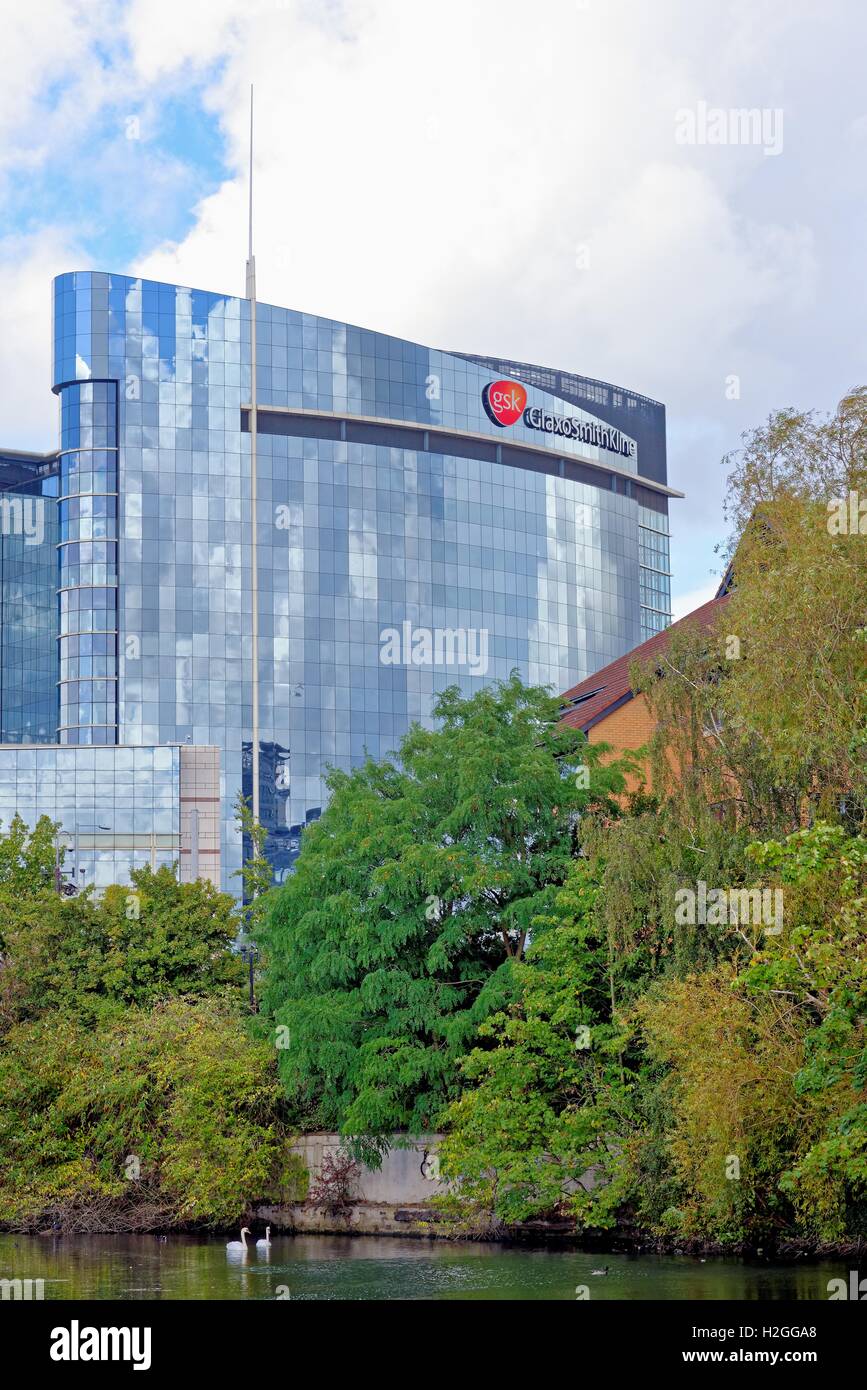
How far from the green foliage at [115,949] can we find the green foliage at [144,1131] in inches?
117

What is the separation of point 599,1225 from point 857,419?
17.4 m

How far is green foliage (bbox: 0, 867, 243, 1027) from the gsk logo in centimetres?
9363

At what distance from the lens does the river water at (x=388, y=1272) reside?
93.5ft

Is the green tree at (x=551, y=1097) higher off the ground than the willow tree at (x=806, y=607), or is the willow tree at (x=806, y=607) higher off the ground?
the willow tree at (x=806, y=607)

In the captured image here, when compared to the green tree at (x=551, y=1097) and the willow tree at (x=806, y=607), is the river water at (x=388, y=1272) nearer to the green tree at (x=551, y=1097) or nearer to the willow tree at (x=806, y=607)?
the green tree at (x=551, y=1097)

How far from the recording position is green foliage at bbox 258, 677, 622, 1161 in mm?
40219

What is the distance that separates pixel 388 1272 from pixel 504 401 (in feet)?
374

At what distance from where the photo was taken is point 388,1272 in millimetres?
32719

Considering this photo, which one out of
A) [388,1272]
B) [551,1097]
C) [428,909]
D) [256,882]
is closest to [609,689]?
[256,882]

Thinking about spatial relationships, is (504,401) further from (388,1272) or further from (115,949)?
(388,1272)

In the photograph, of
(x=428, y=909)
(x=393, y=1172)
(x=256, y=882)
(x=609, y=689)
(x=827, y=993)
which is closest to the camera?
(x=827, y=993)

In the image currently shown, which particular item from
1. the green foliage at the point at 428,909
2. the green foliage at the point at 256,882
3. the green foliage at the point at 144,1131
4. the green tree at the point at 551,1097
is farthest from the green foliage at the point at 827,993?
the green foliage at the point at 256,882

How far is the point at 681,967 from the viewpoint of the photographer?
33.4 m

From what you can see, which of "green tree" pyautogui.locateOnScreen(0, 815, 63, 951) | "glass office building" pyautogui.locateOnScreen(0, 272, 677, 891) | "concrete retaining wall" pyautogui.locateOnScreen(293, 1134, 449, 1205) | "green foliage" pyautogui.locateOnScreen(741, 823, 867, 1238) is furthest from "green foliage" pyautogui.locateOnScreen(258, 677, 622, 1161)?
"glass office building" pyautogui.locateOnScreen(0, 272, 677, 891)
